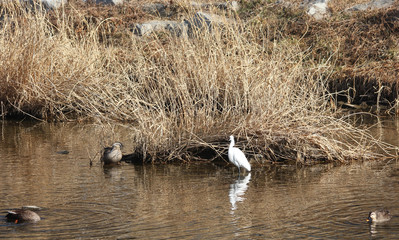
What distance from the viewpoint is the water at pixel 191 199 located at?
5.88 m

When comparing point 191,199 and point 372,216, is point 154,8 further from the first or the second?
point 372,216

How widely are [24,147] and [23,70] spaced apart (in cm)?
297

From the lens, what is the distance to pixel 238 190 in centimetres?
758

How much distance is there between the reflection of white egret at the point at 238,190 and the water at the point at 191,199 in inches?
0.4

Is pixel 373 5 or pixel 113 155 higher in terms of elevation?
pixel 373 5

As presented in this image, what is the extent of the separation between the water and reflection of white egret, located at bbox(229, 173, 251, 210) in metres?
0.01

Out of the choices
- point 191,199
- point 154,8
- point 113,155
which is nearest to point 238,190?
point 191,199

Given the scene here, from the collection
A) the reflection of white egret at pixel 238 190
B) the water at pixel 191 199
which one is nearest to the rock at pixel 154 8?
the water at pixel 191 199

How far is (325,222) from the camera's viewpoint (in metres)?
6.12

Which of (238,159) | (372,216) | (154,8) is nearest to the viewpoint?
(372,216)

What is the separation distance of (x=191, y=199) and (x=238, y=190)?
2.27 feet

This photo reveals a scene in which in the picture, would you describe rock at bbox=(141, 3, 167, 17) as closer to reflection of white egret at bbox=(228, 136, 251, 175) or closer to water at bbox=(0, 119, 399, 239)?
water at bbox=(0, 119, 399, 239)

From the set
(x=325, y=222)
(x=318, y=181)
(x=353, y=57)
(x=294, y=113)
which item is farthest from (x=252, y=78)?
(x=353, y=57)

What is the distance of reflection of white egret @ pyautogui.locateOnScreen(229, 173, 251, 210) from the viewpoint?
7.06m
